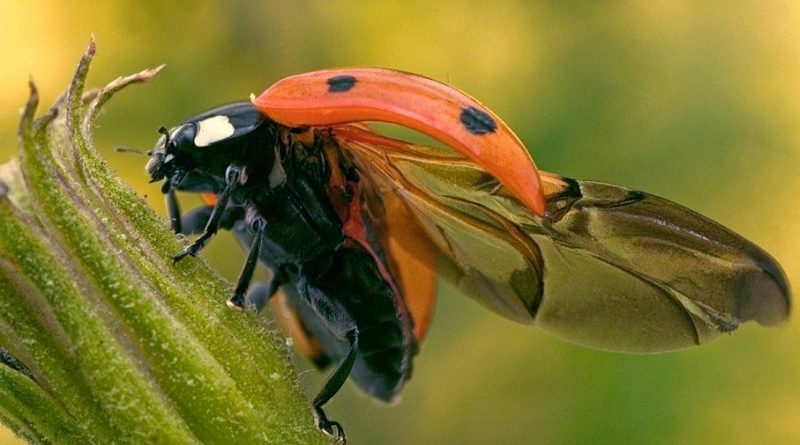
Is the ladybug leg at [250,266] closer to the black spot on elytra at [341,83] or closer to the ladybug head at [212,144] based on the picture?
the ladybug head at [212,144]

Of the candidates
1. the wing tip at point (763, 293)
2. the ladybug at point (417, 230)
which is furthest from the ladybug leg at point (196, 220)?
the wing tip at point (763, 293)

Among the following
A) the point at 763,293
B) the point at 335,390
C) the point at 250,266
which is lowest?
the point at 335,390

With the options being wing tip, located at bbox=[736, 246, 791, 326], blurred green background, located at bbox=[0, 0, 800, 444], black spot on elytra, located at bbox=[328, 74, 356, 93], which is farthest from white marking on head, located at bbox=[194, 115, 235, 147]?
wing tip, located at bbox=[736, 246, 791, 326]

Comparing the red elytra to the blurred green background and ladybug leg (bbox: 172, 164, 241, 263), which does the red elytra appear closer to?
ladybug leg (bbox: 172, 164, 241, 263)

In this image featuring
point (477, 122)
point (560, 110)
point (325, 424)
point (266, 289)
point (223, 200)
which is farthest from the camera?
point (560, 110)

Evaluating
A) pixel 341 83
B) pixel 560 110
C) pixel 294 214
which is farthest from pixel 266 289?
pixel 560 110

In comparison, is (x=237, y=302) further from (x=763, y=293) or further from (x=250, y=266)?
(x=763, y=293)

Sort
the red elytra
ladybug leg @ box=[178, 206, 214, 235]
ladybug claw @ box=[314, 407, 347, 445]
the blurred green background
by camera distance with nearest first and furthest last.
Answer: the red elytra → ladybug claw @ box=[314, 407, 347, 445] → ladybug leg @ box=[178, 206, 214, 235] → the blurred green background

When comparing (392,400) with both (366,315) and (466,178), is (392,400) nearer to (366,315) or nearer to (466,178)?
(366,315)
